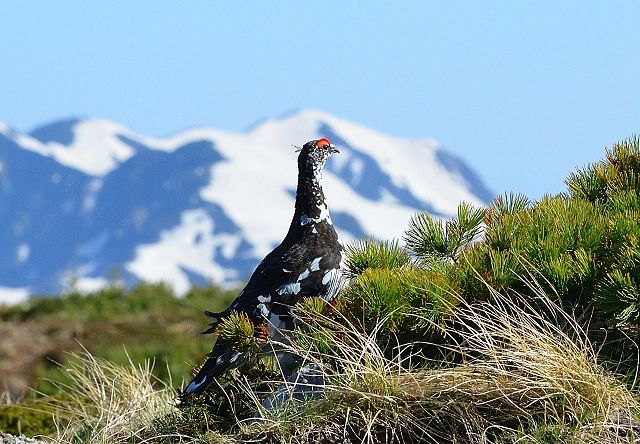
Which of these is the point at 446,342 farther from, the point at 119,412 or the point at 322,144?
the point at 119,412

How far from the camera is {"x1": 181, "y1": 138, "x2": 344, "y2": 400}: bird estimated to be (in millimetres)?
5570

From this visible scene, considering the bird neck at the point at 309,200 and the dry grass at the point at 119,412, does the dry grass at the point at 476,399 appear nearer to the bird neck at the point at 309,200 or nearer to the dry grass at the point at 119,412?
the bird neck at the point at 309,200

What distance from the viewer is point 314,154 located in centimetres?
594

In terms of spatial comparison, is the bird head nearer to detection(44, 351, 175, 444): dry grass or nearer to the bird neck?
the bird neck

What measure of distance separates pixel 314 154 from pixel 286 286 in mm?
742

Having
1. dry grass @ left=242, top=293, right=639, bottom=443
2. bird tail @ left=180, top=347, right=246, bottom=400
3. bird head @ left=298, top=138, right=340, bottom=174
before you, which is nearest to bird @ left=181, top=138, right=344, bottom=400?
bird tail @ left=180, top=347, right=246, bottom=400

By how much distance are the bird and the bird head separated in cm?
19

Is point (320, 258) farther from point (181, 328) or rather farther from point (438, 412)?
point (181, 328)

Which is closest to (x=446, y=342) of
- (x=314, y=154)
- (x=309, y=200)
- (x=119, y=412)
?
(x=309, y=200)

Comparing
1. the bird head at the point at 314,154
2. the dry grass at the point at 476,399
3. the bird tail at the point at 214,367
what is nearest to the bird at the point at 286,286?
the bird tail at the point at 214,367

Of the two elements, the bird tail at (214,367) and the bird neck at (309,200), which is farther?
the bird neck at (309,200)

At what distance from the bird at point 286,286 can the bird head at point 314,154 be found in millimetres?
195

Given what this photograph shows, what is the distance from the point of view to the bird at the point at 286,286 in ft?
18.3

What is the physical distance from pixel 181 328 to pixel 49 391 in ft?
16.0
